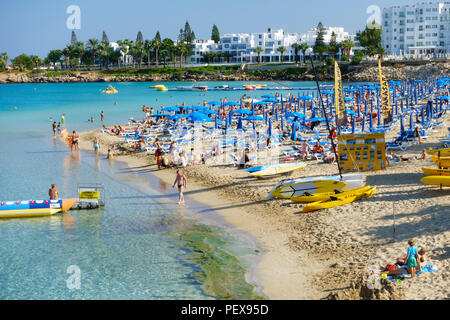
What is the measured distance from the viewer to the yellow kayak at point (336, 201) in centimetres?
1709

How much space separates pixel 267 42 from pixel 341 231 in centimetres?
14612

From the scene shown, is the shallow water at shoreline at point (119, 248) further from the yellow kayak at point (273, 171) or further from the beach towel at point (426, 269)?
the yellow kayak at point (273, 171)

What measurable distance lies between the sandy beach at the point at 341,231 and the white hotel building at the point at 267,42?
134 meters

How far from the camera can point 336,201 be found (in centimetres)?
1717

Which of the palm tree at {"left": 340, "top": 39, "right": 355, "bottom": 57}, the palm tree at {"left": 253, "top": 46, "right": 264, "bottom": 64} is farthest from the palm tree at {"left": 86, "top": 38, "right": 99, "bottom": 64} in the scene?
the palm tree at {"left": 340, "top": 39, "right": 355, "bottom": 57}

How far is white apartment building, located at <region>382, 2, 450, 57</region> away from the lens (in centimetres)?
12212

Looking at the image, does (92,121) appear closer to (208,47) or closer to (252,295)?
(252,295)

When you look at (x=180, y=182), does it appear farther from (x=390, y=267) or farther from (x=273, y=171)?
(x=390, y=267)

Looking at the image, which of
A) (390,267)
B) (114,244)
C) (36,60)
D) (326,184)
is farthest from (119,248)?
(36,60)

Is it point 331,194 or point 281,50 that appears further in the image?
point 281,50

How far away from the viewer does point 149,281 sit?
12.9 meters

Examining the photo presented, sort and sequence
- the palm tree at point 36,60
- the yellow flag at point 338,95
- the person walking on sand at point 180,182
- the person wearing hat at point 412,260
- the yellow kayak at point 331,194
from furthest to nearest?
the palm tree at point 36,60
the yellow flag at point 338,95
the person walking on sand at point 180,182
the yellow kayak at point 331,194
the person wearing hat at point 412,260

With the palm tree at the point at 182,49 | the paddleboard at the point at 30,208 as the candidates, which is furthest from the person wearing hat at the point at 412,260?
the palm tree at the point at 182,49

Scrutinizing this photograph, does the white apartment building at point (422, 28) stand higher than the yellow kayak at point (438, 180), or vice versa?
the white apartment building at point (422, 28)
